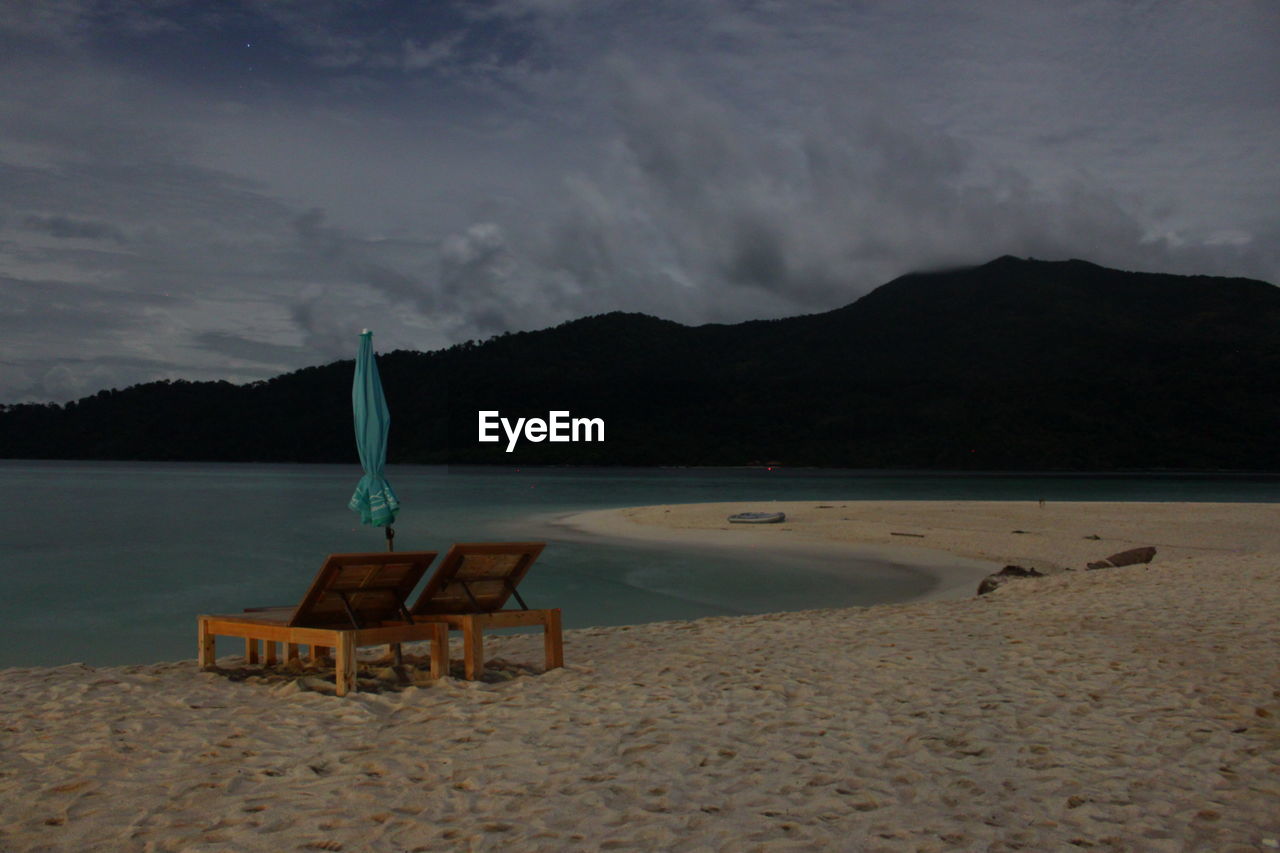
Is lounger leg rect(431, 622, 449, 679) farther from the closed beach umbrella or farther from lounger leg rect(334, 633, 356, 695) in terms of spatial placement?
the closed beach umbrella

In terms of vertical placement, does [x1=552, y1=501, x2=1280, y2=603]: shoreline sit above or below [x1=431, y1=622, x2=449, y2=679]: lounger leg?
below

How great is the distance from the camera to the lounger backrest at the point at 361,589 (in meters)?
6.03

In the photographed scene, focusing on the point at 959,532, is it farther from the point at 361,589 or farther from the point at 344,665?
the point at 344,665

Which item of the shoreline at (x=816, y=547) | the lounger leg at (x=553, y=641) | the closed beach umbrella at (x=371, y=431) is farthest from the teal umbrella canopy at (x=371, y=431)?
the shoreline at (x=816, y=547)

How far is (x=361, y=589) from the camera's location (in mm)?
6309

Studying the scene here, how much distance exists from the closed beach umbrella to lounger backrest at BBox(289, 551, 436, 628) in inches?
19.3

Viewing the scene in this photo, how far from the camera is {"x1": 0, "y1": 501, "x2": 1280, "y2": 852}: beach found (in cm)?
367

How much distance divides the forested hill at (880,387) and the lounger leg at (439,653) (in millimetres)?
83166

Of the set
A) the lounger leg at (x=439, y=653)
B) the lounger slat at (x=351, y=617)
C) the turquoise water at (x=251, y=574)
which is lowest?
the turquoise water at (x=251, y=574)

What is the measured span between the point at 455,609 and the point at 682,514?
2789cm

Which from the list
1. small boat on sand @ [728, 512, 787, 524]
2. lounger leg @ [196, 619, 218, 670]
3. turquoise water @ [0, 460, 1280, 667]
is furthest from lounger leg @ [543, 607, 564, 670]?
small boat on sand @ [728, 512, 787, 524]

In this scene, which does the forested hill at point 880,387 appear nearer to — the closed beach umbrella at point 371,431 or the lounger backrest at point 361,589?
the closed beach umbrella at point 371,431

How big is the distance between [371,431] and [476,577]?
4.12ft

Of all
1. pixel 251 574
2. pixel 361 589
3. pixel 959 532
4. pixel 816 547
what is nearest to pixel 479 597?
pixel 361 589
